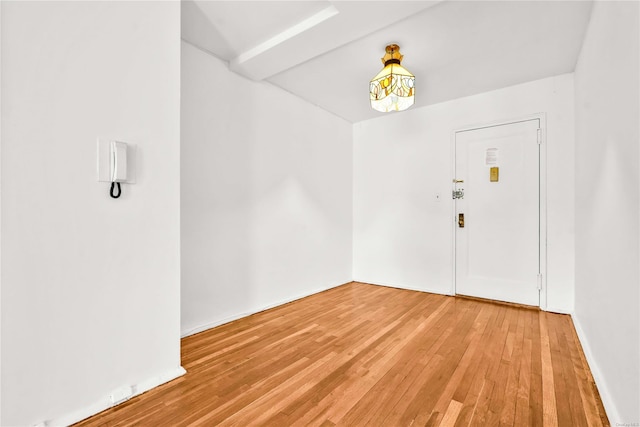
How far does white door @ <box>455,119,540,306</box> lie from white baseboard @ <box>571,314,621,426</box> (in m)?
1.00

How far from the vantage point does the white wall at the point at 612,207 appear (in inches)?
52.2

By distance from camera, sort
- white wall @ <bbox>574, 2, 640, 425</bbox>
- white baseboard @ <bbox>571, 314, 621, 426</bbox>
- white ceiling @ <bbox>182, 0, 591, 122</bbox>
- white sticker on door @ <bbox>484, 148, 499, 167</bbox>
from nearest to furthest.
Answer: white wall @ <bbox>574, 2, 640, 425</bbox>, white baseboard @ <bbox>571, 314, 621, 426</bbox>, white ceiling @ <bbox>182, 0, 591, 122</bbox>, white sticker on door @ <bbox>484, 148, 499, 167</bbox>

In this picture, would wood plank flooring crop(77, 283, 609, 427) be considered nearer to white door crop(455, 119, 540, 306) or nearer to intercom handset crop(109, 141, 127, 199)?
white door crop(455, 119, 540, 306)

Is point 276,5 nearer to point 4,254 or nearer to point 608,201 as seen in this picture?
point 4,254

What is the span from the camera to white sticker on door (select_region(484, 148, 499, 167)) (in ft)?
12.2

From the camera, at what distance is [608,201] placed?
179 centimetres

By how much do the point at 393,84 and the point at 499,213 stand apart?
7.29ft

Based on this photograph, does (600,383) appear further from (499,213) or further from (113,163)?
(113,163)

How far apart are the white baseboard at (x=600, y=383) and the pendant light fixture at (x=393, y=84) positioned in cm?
250

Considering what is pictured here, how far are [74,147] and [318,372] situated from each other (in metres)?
2.03

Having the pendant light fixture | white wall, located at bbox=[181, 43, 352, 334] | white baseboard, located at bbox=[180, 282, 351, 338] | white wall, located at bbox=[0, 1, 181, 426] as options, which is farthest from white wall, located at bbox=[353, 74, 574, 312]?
white wall, located at bbox=[0, 1, 181, 426]

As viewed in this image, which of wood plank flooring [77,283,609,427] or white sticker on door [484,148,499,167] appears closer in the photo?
wood plank flooring [77,283,609,427]

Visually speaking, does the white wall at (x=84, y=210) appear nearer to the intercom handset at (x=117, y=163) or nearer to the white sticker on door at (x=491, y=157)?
the intercom handset at (x=117, y=163)

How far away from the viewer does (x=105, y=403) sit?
5.49ft
